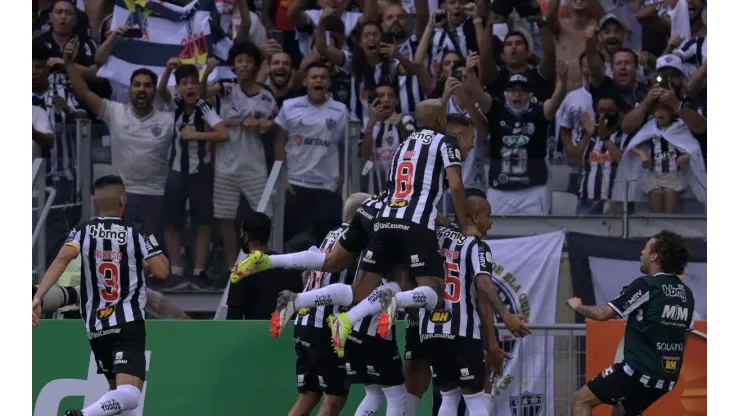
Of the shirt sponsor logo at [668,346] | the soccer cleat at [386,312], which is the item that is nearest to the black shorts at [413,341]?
the soccer cleat at [386,312]

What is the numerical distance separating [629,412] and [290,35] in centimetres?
674

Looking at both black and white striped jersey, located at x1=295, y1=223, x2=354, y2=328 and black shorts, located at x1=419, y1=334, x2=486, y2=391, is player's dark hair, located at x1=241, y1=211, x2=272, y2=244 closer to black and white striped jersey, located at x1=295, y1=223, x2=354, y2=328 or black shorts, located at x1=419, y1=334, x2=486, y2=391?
black and white striped jersey, located at x1=295, y1=223, x2=354, y2=328

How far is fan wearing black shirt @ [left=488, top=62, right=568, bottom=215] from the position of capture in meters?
12.0

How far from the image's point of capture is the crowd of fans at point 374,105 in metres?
11.9

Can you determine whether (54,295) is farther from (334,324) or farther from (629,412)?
(629,412)

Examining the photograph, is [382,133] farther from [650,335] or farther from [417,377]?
[650,335]

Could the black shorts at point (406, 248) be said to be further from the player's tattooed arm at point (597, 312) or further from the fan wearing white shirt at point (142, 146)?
the fan wearing white shirt at point (142, 146)

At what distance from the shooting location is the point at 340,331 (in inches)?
352

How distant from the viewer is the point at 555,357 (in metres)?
10.5

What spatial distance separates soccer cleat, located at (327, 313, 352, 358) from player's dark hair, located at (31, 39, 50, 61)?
235 inches

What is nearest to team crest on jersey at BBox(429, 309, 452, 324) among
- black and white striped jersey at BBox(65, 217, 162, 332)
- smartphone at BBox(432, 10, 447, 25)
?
black and white striped jersey at BBox(65, 217, 162, 332)

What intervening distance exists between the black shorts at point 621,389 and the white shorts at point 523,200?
10.8 ft

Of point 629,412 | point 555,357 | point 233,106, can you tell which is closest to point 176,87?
point 233,106

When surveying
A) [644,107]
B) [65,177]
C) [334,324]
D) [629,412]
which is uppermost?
[644,107]
